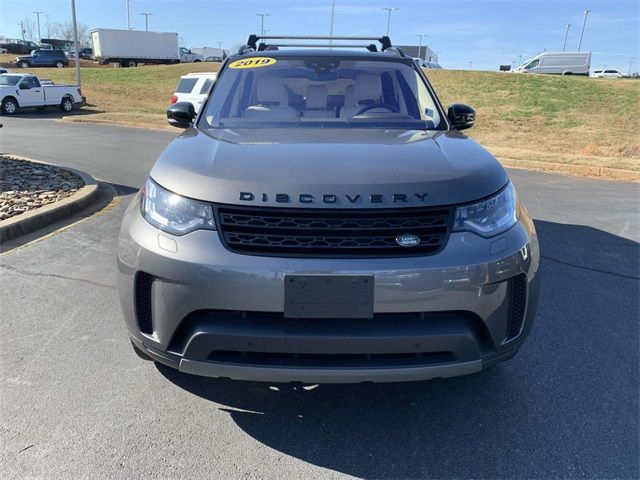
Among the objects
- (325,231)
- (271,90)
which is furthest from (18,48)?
(325,231)

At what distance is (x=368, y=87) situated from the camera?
3.74 meters

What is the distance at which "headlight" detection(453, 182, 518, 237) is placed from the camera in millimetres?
2230

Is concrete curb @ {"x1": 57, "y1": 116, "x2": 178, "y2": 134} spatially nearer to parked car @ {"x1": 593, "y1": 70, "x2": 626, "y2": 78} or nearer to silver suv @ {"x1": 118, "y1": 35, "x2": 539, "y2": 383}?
silver suv @ {"x1": 118, "y1": 35, "x2": 539, "y2": 383}

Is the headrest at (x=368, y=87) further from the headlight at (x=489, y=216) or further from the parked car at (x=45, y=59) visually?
the parked car at (x=45, y=59)

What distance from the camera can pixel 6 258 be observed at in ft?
15.1

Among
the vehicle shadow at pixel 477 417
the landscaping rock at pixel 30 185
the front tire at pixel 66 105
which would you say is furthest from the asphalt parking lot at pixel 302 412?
the front tire at pixel 66 105

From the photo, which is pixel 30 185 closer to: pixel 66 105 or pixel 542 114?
pixel 542 114

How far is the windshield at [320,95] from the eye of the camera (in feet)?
11.3

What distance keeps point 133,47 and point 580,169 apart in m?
53.3

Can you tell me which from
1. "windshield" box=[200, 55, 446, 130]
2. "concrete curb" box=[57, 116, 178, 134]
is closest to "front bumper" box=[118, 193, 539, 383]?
"windshield" box=[200, 55, 446, 130]

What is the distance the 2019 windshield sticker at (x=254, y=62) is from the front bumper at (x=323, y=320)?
2059mm

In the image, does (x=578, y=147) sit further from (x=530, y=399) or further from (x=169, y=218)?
(x=169, y=218)

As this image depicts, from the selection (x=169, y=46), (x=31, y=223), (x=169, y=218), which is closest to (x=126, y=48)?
(x=169, y=46)

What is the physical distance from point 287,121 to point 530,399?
Result: 2205mm
